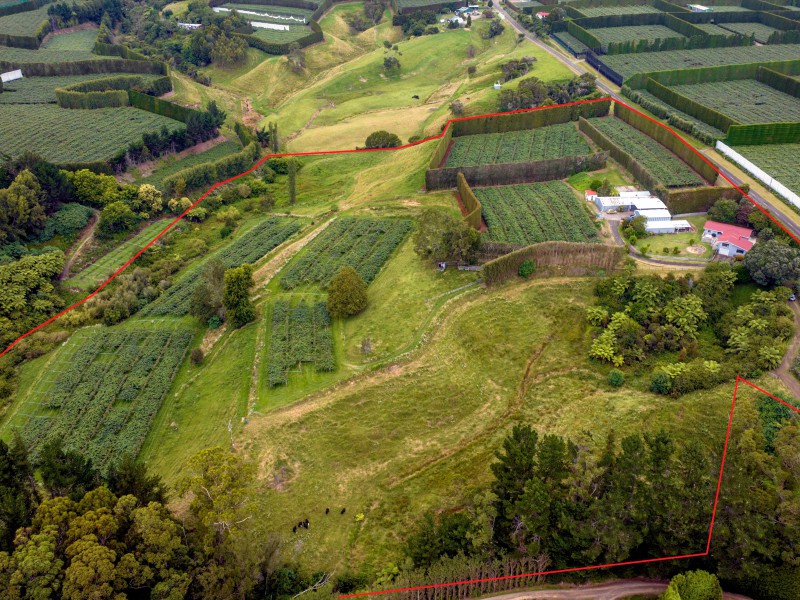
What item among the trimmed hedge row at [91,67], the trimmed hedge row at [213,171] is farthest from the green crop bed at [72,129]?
the trimmed hedge row at [91,67]

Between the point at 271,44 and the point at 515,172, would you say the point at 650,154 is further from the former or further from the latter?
the point at 271,44

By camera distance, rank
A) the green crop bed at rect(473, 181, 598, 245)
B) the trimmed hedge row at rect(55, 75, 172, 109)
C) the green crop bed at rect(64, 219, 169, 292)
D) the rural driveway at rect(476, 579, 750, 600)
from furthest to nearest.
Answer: the trimmed hedge row at rect(55, 75, 172, 109)
the green crop bed at rect(64, 219, 169, 292)
the green crop bed at rect(473, 181, 598, 245)
the rural driveway at rect(476, 579, 750, 600)

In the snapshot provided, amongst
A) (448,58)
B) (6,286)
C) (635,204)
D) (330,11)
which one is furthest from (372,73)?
(6,286)

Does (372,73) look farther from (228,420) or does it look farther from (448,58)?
(228,420)

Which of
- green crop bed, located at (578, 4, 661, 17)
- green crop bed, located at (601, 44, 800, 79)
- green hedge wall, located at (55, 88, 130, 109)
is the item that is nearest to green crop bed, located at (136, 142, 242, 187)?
green hedge wall, located at (55, 88, 130, 109)

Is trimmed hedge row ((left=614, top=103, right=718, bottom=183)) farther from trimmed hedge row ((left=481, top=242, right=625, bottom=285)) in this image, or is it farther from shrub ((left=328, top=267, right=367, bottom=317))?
shrub ((left=328, top=267, right=367, bottom=317))

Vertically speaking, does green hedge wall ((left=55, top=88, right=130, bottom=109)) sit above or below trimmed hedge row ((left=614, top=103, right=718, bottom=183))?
above

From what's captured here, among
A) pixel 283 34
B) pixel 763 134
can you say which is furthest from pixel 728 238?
pixel 283 34
